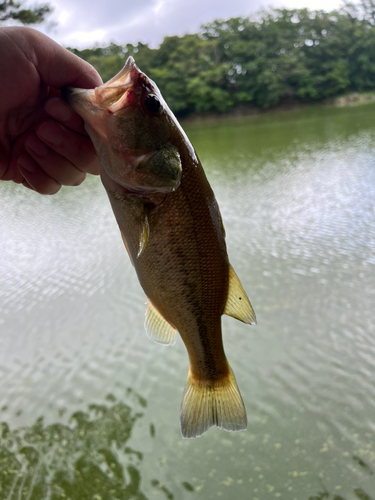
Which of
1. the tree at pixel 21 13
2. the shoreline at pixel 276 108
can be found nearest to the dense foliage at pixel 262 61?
the shoreline at pixel 276 108

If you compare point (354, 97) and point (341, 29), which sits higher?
point (341, 29)

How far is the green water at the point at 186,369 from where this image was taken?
2.76 m

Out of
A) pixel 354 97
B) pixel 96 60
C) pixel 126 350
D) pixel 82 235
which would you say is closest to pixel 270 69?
pixel 354 97

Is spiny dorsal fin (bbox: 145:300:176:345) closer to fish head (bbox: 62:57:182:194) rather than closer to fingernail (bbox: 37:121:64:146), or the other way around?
fish head (bbox: 62:57:182:194)

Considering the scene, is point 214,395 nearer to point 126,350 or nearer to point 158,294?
point 158,294

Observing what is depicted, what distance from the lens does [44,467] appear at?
9.66 feet

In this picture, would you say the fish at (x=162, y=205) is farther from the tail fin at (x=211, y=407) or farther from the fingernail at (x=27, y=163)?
the fingernail at (x=27, y=163)

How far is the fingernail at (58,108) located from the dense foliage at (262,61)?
31.0 meters

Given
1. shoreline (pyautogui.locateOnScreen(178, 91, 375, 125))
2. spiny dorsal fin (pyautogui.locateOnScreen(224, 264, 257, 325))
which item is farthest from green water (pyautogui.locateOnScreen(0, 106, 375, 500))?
shoreline (pyautogui.locateOnScreen(178, 91, 375, 125))

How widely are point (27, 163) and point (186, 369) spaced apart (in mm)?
2888

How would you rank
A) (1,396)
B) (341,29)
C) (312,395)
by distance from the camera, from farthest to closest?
(341,29)
(1,396)
(312,395)

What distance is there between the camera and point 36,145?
1536mm

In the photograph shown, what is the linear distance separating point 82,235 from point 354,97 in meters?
31.7

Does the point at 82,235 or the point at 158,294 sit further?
the point at 82,235
